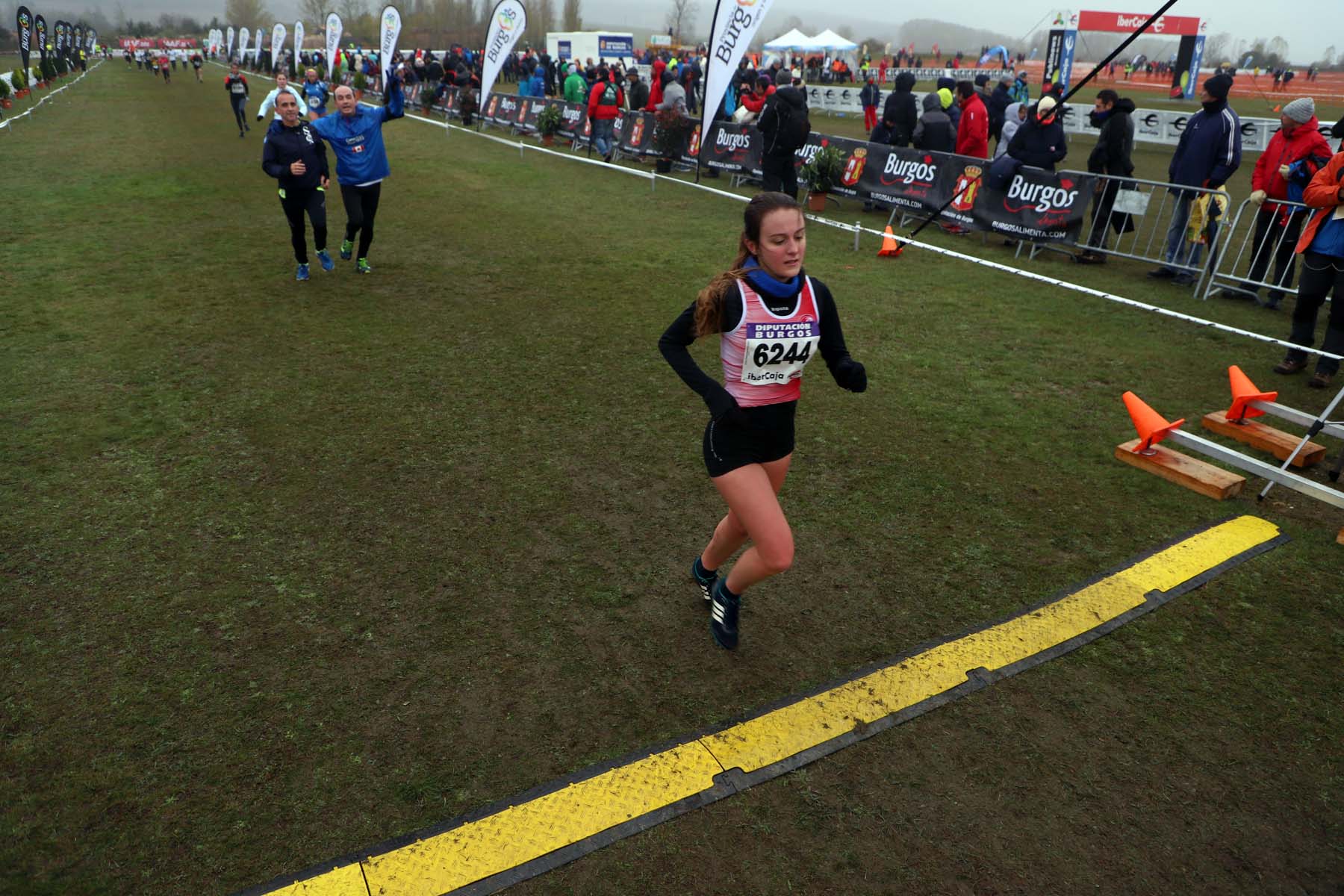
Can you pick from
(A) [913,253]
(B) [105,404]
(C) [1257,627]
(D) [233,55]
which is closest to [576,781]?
(C) [1257,627]

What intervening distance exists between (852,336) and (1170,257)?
16.0ft

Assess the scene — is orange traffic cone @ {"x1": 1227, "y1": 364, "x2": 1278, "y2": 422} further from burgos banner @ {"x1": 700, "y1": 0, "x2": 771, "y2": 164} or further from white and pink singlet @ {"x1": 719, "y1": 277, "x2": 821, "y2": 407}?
burgos banner @ {"x1": 700, "y1": 0, "x2": 771, "y2": 164}

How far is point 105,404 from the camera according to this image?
19.4ft

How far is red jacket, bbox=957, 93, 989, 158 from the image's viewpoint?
39.6 feet

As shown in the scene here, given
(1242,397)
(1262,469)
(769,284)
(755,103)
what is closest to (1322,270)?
(1242,397)

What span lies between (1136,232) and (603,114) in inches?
463

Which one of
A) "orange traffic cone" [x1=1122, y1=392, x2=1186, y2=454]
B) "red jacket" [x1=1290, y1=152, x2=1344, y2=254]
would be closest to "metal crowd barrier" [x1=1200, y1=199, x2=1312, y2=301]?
"red jacket" [x1=1290, y1=152, x2=1344, y2=254]

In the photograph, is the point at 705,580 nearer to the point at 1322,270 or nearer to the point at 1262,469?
the point at 1262,469

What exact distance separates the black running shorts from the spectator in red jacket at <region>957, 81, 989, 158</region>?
34.7 ft

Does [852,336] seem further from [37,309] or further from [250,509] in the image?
[37,309]

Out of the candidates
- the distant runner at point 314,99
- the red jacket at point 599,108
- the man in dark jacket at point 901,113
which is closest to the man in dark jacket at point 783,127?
the man in dark jacket at point 901,113

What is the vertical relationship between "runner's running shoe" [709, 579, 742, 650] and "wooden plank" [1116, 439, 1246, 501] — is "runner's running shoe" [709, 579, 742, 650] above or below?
below

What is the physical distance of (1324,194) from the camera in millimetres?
6234

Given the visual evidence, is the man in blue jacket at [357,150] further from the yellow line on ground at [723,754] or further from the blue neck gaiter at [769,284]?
the yellow line on ground at [723,754]
